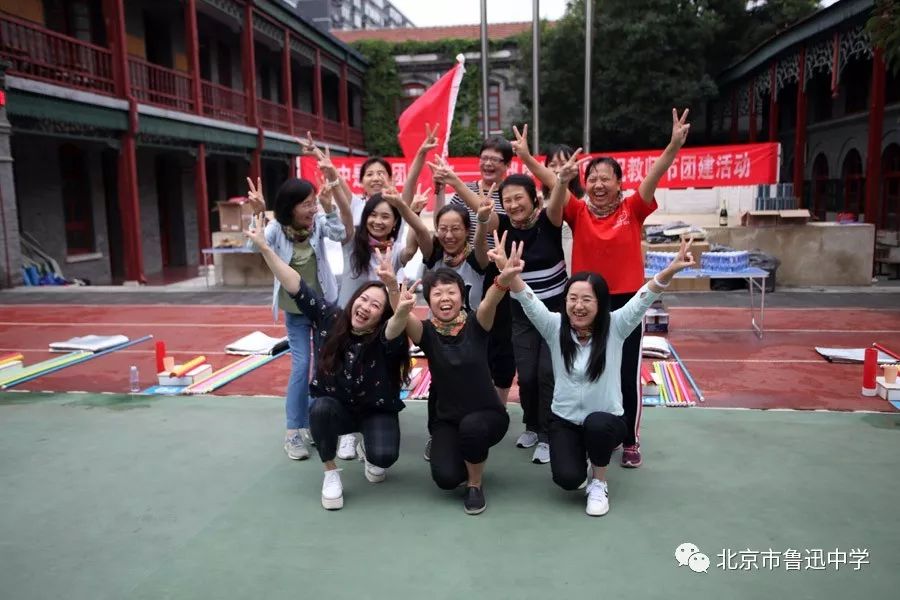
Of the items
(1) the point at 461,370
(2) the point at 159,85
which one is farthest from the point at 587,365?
(2) the point at 159,85

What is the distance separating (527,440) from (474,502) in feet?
3.00

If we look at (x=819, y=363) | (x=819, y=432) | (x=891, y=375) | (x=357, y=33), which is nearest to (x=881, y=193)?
(x=819, y=363)

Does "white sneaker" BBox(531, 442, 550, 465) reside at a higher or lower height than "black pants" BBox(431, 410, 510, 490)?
lower

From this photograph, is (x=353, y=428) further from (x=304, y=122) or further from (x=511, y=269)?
(x=304, y=122)

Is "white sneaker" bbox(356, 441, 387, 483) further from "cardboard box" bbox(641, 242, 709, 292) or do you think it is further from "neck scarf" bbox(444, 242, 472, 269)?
"cardboard box" bbox(641, 242, 709, 292)

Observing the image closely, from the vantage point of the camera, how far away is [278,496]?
342cm

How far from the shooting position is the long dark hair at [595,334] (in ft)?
10.8

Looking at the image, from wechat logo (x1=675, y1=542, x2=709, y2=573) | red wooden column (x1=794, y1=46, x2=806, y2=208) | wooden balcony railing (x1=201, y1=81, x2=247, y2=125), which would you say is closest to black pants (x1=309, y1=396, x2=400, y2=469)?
wechat logo (x1=675, y1=542, x2=709, y2=573)

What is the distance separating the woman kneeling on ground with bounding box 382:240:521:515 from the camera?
326cm

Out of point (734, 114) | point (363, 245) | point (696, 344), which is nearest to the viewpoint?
point (363, 245)

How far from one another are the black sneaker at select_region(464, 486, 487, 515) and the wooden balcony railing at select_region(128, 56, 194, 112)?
12.1 meters

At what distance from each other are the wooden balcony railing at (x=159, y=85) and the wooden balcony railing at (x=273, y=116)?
8.89 ft

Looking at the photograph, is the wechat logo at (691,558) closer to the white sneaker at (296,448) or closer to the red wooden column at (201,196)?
the white sneaker at (296,448)

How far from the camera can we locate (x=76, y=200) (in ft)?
46.0
